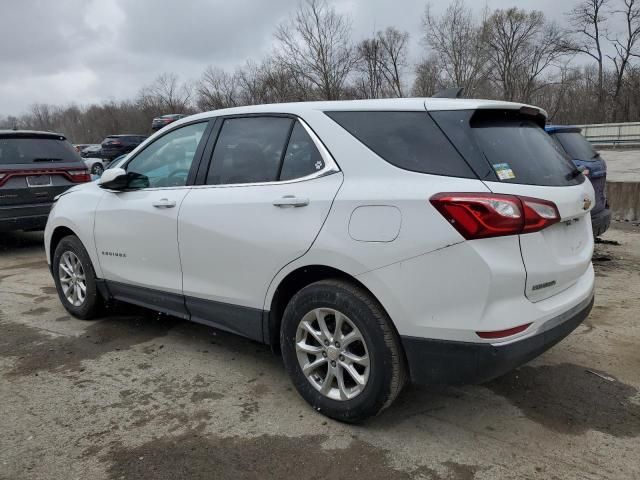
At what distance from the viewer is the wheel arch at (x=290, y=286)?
285 cm

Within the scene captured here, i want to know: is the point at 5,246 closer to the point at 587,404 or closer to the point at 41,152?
the point at 41,152

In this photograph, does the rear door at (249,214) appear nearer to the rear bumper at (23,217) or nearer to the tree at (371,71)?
the rear bumper at (23,217)

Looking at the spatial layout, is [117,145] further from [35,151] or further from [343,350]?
[343,350]

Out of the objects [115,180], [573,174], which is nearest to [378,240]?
[573,174]

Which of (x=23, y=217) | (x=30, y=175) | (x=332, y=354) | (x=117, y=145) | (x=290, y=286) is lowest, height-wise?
(x=332, y=354)

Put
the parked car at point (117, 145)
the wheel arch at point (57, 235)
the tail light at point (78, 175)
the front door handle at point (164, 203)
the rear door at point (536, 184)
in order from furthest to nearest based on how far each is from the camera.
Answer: the parked car at point (117, 145)
the tail light at point (78, 175)
the wheel arch at point (57, 235)
the front door handle at point (164, 203)
the rear door at point (536, 184)

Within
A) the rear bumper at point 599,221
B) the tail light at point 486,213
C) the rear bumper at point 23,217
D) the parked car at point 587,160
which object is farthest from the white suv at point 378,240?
the rear bumper at point 23,217

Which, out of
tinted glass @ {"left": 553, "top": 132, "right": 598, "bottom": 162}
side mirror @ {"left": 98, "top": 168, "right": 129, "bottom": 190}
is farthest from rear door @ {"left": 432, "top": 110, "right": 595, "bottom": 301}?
tinted glass @ {"left": 553, "top": 132, "right": 598, "bottom": 162}

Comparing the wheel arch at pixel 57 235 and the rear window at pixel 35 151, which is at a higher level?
the rear window at pixel 35 151

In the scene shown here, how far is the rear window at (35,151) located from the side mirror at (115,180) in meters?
4.43

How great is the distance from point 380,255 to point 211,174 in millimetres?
1512

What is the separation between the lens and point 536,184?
2.65 meters

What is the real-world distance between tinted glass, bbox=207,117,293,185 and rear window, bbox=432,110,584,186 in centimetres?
102

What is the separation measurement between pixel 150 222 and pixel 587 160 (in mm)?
5392
